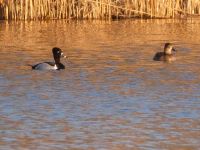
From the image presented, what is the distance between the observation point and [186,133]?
8.84 m

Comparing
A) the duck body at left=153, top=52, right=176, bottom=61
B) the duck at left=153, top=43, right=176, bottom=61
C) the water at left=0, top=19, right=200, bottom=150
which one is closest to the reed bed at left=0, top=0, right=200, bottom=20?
the water at left=0, top=19, right=200, bottom=150

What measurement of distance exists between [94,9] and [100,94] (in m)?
12.8

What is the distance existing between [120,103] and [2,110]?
5.05 feet

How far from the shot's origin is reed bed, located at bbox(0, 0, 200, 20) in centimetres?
2367

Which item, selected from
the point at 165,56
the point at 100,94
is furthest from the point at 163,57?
the point at 100,94

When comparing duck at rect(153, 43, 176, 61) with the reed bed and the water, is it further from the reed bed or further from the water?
the reed bed

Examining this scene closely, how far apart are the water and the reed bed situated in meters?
3.44

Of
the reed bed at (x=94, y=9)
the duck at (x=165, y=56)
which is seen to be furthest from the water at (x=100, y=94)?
the reed bed at (x=94, y=9)

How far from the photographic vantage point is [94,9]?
24.0 meters

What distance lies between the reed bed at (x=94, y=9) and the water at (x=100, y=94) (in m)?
3.44

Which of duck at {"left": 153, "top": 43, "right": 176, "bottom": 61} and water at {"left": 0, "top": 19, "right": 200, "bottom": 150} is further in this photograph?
duck at {"left": 153, "top": 43, "right": 176, "bottom": 61}

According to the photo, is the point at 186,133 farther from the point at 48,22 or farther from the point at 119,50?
the point at 48,22

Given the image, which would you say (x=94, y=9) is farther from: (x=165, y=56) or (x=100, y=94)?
(x=100, y=94)

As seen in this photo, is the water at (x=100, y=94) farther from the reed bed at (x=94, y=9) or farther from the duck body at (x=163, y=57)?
the reed bed at (x=94, y=9)
